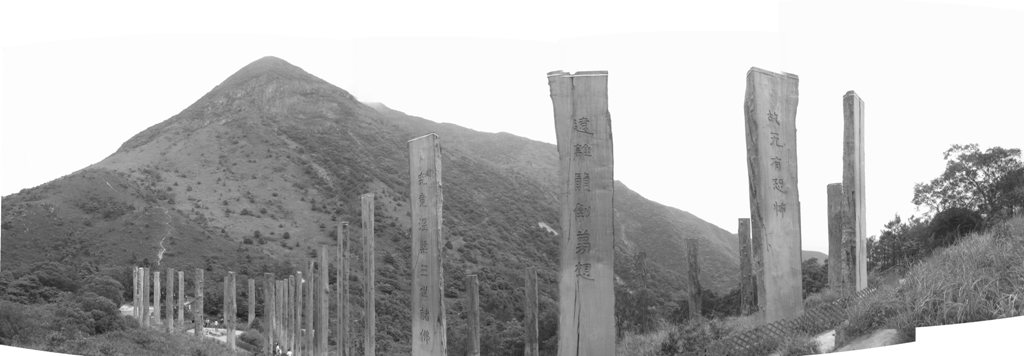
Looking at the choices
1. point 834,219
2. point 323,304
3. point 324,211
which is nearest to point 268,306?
point 323,304

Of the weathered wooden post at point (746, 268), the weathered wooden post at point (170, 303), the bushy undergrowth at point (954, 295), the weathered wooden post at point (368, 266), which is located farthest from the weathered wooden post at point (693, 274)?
the weathered wooden post at point (170, 303)

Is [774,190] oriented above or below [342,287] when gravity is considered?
above

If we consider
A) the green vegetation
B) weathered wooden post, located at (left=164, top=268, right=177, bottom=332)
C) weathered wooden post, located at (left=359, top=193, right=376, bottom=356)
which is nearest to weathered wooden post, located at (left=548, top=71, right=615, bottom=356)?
weathered wooden post, located at (left=359, top=193, right=376, bottom=356)

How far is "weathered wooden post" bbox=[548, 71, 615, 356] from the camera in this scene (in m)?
5.64

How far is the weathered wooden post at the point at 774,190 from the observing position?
6.12m

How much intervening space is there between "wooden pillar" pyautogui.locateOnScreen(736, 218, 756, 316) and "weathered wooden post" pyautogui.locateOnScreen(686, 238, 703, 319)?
0.65 metres

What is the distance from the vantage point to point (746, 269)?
11.5 meters

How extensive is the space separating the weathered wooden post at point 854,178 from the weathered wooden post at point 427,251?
3.74m

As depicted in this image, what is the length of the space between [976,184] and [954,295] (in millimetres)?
7220

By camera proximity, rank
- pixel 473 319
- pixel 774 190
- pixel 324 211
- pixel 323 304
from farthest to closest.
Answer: pixel 324 211 < pixel 323 304 < pixel 473 319 < pixel 774 190

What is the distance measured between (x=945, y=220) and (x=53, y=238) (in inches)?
1005

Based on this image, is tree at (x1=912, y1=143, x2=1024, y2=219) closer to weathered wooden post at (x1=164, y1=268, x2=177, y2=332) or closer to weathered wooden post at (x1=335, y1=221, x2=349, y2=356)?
weathered wooden post at (x1=335, y1=221, x2=349, y2=356)

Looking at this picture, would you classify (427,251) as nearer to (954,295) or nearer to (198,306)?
(954,295)

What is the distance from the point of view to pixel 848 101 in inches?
289
